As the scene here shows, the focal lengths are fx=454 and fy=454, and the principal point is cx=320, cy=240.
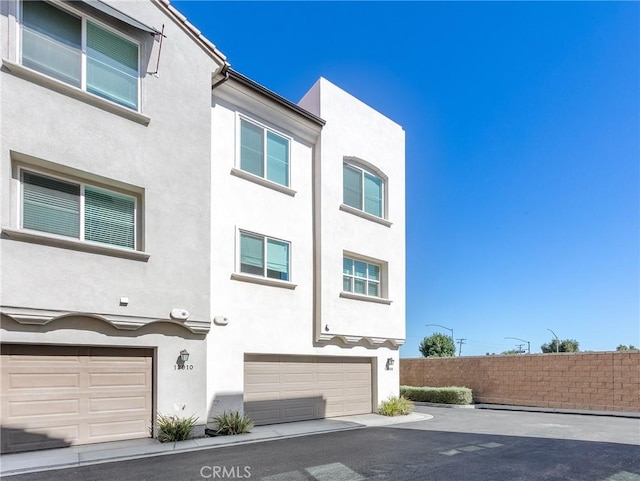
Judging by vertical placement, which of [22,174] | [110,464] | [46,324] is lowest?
[110,464]

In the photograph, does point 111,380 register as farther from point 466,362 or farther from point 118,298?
point 466,362

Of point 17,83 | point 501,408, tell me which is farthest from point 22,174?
point 501,408

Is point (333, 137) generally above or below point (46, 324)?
above

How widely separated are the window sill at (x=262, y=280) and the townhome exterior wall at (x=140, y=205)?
112 cm

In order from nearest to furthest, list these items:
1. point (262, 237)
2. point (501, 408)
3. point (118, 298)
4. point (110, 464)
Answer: point (110, 464) < point (118, 298) < point (262, 237) < point (501, 408)

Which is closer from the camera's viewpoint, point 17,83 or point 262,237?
point 17,83

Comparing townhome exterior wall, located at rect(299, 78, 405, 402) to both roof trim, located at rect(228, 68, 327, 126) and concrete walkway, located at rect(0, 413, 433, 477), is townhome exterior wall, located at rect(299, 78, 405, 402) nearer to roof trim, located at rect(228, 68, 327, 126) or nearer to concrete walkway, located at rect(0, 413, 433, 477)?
roof trim, located at rect(228, 68, 327, 126)

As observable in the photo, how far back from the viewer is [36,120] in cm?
845

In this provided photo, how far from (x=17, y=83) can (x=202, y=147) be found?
387cm

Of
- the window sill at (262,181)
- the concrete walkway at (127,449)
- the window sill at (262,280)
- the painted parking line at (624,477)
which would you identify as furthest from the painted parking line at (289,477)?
the window sill at (262,181)

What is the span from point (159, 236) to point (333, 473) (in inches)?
234

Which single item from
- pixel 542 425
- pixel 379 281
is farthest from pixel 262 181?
pixel 542 425

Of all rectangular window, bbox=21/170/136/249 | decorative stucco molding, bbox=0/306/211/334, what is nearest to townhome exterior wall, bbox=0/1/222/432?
decorative stucco molding, bbox=0/306/211/334

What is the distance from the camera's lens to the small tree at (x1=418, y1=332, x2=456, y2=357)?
36.5 meters
